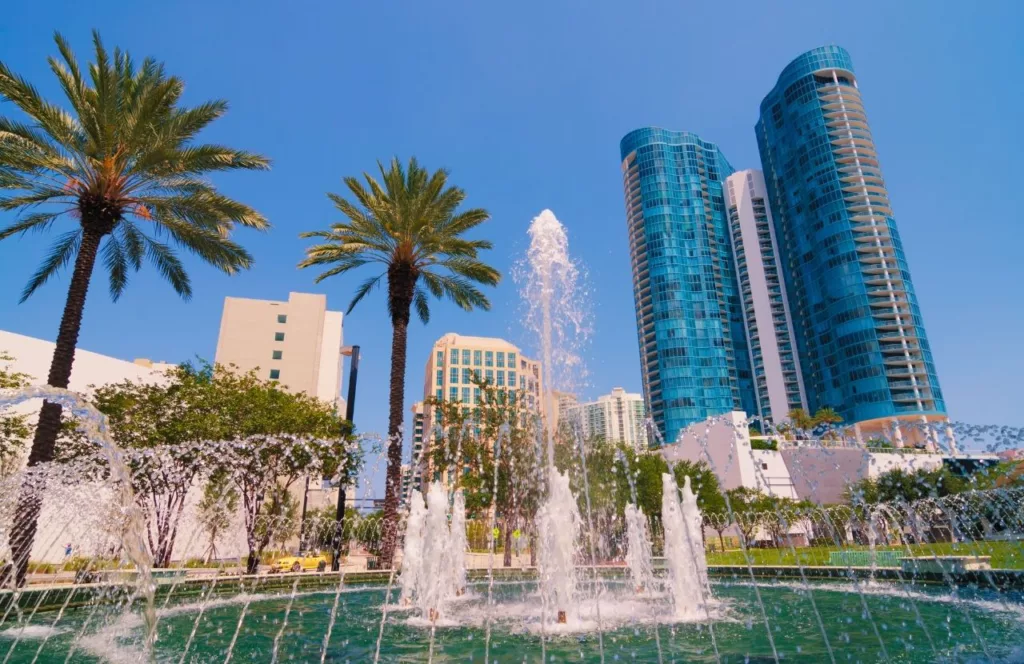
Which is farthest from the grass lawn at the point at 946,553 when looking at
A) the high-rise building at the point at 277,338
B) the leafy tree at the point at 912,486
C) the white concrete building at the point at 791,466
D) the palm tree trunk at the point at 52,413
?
the high-rise building at the point at 277,338

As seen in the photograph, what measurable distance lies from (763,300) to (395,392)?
3484 inches

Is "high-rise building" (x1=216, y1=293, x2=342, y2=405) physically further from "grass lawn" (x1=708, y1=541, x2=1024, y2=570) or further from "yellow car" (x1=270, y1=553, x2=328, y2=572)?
"grass lawn" (x1=708, y1=541, x2=1024, y2=570)

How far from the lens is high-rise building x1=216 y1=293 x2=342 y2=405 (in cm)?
6025

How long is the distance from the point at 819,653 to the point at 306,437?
2097 cm

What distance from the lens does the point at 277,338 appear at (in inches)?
2432

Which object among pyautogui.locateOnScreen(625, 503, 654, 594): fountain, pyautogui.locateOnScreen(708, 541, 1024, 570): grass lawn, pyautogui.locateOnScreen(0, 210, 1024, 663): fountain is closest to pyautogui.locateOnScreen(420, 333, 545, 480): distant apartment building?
pyautogui.locateOnScreen(708, 541, 1024, 570): grass lawn

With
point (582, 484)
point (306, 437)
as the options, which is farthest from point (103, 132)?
point (582, 484)

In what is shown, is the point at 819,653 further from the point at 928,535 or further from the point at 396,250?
the point at 928,535

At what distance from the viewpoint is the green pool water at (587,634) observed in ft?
24.1

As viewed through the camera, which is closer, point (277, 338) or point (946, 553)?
point (946, 553)

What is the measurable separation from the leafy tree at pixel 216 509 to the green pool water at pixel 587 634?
1791cm

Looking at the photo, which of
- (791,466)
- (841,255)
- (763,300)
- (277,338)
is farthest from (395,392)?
(763,300)

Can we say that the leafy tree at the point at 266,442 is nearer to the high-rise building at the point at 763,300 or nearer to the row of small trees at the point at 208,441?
the row of small trees at the point at 208,441

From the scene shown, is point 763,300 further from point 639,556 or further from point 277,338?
point 639,556
